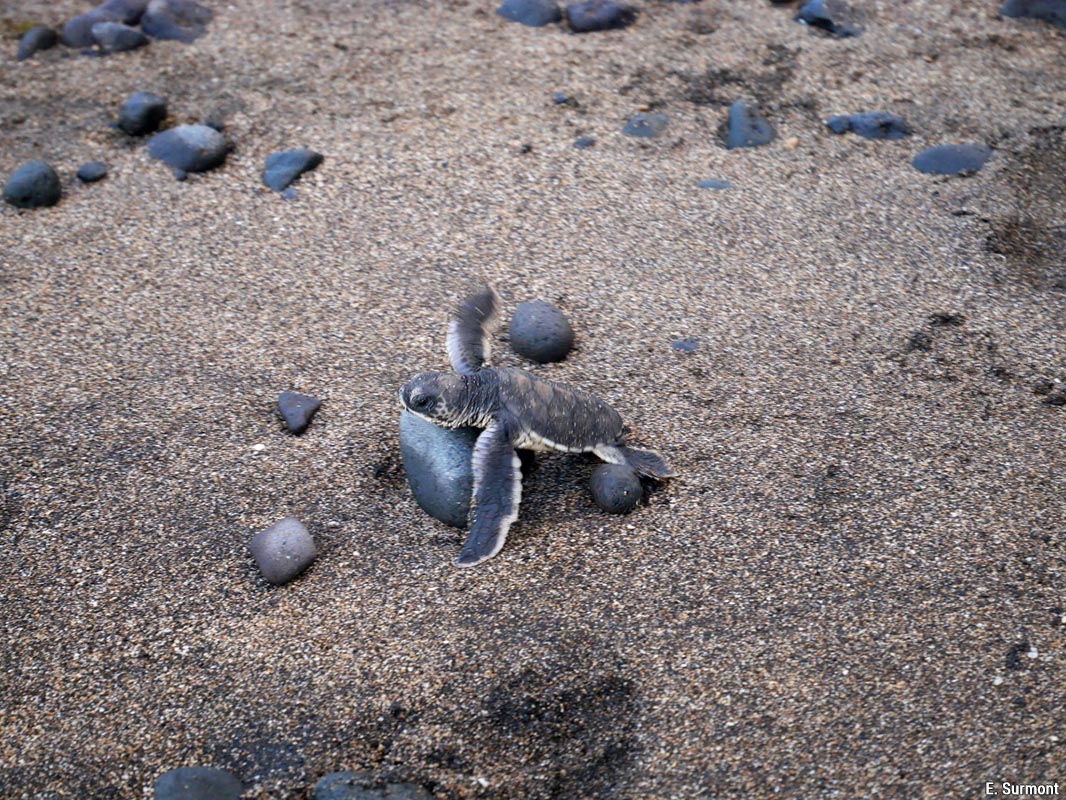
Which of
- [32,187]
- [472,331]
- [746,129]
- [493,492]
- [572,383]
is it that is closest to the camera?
[493,492]

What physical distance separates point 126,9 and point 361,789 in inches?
174

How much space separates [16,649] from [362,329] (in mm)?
1447

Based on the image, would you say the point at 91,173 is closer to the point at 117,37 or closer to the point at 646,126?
the point at 117,37

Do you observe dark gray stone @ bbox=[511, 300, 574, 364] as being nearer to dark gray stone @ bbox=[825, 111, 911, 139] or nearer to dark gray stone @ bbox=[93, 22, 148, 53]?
dark gray stone @ bbox=[825, 111, 911, 139]

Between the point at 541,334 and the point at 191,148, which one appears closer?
the point at 541,334

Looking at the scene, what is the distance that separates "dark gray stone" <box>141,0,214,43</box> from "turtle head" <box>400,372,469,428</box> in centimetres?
322

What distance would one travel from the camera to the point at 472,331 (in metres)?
2.83

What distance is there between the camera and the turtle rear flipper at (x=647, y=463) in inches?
106

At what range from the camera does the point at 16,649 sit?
2.38m

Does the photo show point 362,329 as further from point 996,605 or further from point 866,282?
point 996,605

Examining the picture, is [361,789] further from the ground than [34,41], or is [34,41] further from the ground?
[34,41]

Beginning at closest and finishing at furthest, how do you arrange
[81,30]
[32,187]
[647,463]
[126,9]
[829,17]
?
[647,463] → [32,187] → [829,17] → [81,30] → [126,9]

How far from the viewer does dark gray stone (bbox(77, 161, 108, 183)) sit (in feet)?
13.2

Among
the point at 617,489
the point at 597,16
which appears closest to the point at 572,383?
the point at 617,489
